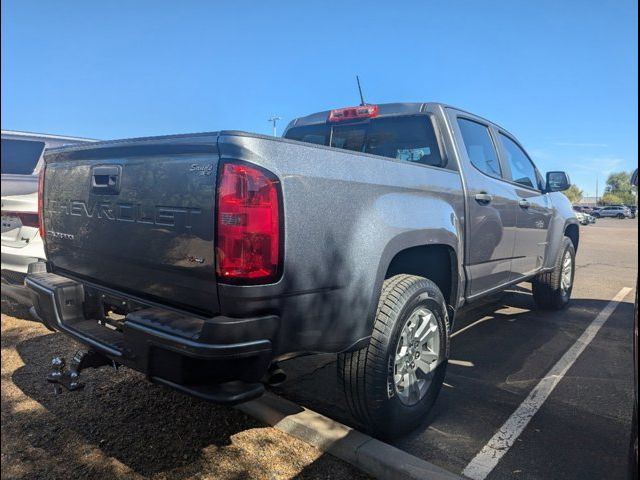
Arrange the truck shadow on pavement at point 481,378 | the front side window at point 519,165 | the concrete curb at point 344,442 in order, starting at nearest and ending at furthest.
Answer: the concrete curb at point 344,442, the truck shadow on pavement at point 481,378, the front side window at point 519,165

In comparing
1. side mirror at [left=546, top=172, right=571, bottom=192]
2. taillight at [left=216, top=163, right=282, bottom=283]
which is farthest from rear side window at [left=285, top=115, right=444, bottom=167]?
side mirror at [left=546, top=172, right=571, bottom=192]

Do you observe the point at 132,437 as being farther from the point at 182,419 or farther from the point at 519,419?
the point at 519,419

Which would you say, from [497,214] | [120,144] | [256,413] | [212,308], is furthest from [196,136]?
[497,214]

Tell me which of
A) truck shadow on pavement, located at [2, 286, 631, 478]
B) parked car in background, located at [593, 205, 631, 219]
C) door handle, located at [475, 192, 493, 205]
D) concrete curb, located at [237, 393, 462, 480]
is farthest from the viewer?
parked car in background, located at [593, 205, 631, 219]

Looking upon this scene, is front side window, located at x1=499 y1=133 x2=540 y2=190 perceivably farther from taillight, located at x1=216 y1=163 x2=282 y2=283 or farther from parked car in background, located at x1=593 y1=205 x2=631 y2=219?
parked car in background, located at x1=593 y1=205 x2=631 y2=219

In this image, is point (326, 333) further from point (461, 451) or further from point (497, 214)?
point (497, 214)

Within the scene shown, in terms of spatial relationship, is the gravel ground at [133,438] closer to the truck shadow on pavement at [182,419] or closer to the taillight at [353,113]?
the truck shadow on pavement at [182,419]

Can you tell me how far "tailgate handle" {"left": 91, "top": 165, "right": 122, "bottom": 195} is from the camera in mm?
2537

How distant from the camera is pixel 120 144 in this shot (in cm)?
257

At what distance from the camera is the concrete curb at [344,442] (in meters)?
2.44

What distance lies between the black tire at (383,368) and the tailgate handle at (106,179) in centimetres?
154

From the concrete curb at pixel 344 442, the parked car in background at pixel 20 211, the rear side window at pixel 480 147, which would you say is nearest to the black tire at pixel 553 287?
the rear side window at pixel 480 147

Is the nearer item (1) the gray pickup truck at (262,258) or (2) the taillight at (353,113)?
(1) the gray pickup truck at (262,258)

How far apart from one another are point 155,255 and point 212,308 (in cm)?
44
